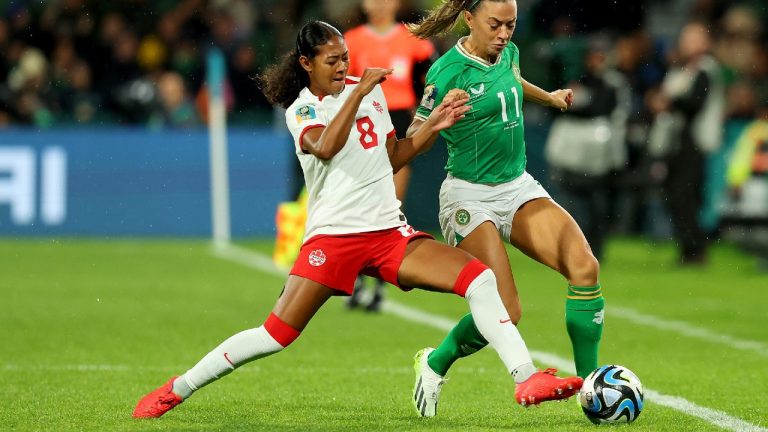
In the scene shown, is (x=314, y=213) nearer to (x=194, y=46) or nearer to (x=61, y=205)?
(x=61, y=205)

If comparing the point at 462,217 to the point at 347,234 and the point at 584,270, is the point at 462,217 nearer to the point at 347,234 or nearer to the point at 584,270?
the point at 584,270

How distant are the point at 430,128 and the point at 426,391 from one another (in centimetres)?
124

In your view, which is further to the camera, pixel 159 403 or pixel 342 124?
pixel 159 403

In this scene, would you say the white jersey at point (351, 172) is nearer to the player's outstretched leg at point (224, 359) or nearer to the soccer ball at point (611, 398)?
the player's outstretched leg at point (224, 359)

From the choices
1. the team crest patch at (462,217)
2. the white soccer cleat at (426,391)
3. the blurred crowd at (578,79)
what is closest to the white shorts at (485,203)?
the team crest patch at (462,217)

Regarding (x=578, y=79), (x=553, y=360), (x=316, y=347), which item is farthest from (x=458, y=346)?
(x=578, y=79)

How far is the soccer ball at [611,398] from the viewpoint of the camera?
20.4 feet

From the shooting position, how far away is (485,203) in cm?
697

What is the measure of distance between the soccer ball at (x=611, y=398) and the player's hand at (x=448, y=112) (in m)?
1.26

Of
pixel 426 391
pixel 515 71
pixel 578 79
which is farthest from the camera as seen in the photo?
pixel 578 79

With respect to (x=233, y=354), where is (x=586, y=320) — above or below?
above

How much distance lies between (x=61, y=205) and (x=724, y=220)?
25.7 ft

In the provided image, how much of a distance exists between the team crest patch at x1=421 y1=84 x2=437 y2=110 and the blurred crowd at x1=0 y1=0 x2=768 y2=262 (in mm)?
8968

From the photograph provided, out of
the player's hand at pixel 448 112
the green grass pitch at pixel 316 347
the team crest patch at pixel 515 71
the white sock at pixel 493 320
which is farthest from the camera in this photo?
the team crest patch at pixel 515 71
